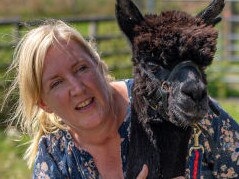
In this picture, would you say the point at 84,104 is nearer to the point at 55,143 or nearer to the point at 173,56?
the point at 55,143

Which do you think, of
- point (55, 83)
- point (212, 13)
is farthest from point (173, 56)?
point (55, 83)

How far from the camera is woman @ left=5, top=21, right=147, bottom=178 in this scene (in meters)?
3.30

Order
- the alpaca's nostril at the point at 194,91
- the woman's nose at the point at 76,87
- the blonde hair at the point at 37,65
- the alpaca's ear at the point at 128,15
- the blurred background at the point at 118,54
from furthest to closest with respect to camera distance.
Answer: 1. the blurred background at the point at 118,54
2. the blonde hair at the point at 37,65
3. the woman's nose at the point at 76,87
4. the alpaca's ear at the point at 128,15
5. the alpaca's nostril at the point at 194,91

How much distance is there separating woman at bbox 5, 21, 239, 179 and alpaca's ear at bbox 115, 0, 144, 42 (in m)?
0.48

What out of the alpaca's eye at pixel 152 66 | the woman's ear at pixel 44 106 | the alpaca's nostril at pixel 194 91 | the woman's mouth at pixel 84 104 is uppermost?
the alpaca's eye at pixel 152 66

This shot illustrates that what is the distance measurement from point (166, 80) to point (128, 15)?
1.14 feet

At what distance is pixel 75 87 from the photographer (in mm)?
3254

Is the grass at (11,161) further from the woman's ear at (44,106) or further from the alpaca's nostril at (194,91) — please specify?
the alpaca's nostril at (194,91)

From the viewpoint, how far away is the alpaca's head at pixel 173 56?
2670 mm

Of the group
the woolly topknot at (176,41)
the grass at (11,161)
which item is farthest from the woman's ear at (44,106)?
the grass at (11,161)

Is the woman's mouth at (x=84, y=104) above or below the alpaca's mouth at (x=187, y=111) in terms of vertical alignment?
below

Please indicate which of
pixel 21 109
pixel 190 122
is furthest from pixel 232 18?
pixel 190 122

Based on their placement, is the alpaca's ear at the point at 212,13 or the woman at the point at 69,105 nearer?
the alpaca's ear at the point at 212,13

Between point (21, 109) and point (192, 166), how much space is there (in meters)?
1.11
